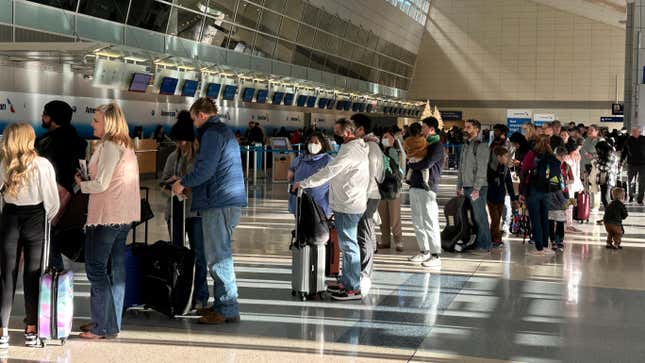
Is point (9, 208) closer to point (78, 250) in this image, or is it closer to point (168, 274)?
point (78, 250)

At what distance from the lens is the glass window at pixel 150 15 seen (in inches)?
932

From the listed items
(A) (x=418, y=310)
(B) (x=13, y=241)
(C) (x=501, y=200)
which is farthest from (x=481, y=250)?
(B) (x=13, y=241)

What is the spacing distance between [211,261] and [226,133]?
1060 mm

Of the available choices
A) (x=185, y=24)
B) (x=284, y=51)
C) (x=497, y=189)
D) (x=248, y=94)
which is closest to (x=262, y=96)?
(x=248, y=94)

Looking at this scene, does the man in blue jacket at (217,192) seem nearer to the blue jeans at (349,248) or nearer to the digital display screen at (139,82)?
the blue jeans at (349,248)

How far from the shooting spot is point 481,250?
39.2 ft

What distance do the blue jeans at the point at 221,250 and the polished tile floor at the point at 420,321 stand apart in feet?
0.80

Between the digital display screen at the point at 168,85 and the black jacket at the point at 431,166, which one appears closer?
the black jacket at the point at 431,166

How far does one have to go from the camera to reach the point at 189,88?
26.4m

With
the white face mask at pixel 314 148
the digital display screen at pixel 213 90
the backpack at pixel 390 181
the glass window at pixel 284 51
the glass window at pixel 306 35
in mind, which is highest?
the glass window at pixel 306 35

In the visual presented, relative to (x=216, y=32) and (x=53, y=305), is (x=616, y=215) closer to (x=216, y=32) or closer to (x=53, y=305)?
(x=53, y=305)

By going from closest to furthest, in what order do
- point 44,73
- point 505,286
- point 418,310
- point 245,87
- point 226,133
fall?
point 226,133 < point 418,310 < point 505,286 < point 44,73 < point 245,87

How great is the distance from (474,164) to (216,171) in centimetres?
569

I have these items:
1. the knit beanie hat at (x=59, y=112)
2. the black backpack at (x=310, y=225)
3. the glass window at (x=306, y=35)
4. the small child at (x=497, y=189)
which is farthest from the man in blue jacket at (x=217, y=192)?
the glass window at (x=306, y=35)
